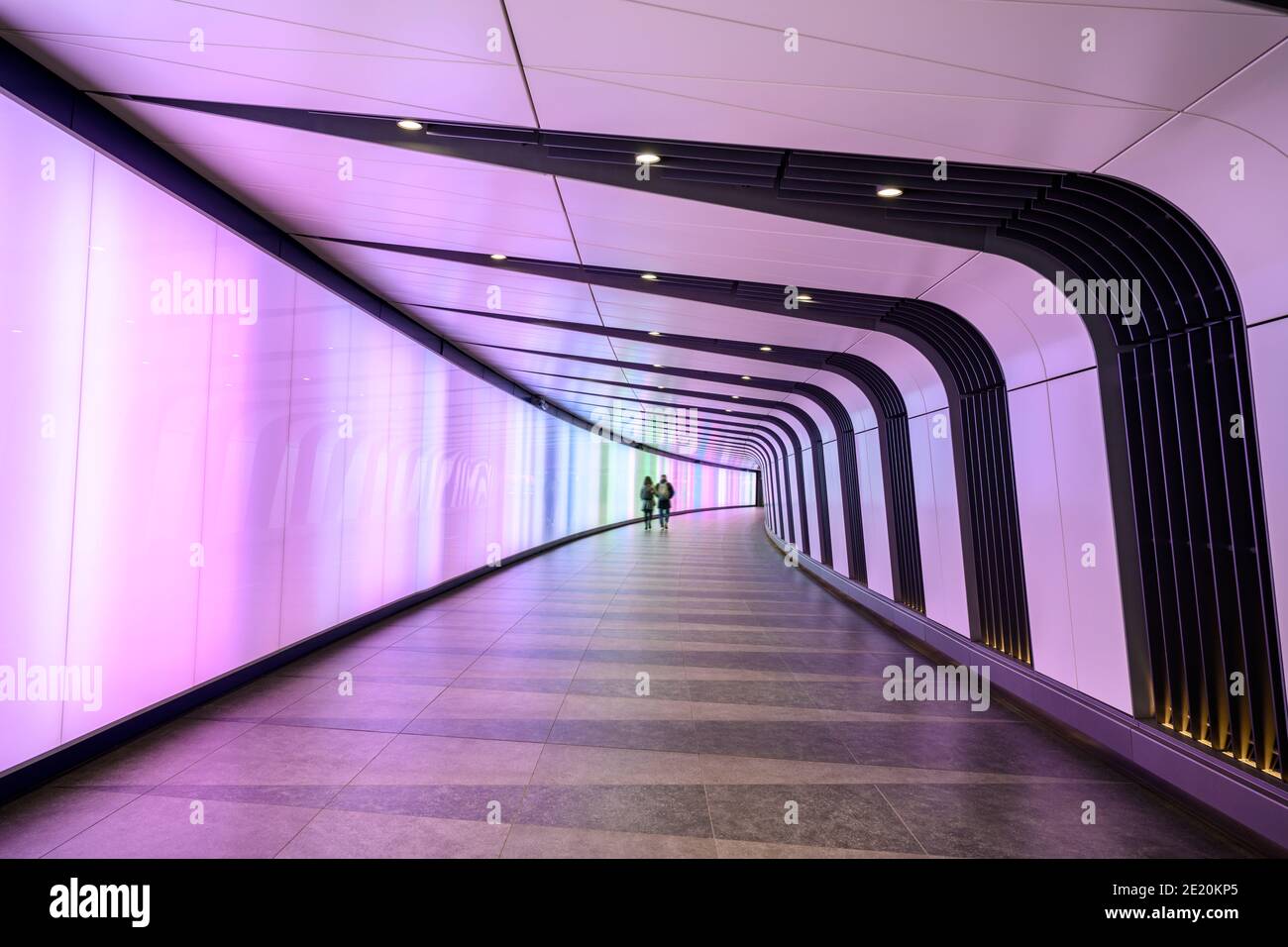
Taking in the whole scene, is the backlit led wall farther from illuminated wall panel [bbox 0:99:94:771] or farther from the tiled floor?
the tiled floor

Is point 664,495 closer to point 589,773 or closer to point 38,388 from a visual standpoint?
point 589,773

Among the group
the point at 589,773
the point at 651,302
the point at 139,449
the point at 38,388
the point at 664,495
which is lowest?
the point at 589,773

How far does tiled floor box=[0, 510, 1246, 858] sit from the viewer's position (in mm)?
3650

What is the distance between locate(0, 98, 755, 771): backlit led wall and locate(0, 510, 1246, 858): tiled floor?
579 mm

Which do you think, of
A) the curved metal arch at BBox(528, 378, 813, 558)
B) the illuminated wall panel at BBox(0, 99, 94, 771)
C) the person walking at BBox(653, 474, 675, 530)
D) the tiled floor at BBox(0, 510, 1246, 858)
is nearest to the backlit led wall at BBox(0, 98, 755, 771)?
the illuminated wall panel at BBox(0, 99, 94, 771)

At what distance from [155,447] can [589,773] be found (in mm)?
3544

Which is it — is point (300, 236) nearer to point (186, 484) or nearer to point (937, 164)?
point (186, 484)

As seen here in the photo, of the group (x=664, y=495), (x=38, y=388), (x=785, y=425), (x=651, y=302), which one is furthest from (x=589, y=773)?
(x=664, y=495)

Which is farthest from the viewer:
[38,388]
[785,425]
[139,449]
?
[785,425]

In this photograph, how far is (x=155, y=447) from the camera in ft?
16.0

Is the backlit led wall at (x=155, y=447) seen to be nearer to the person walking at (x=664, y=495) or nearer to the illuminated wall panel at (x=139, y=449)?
the illuminated wall panel at (x=139, y=449)

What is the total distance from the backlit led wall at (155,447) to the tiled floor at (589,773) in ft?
1.90

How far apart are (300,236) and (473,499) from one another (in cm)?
668
